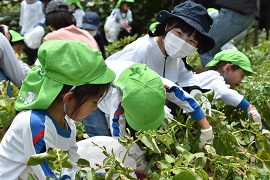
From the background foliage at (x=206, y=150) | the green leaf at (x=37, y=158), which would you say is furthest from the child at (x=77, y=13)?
the green leaf at (x=37, y=158)

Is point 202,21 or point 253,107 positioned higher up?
point 202,21

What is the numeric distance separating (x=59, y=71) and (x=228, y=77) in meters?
2.14

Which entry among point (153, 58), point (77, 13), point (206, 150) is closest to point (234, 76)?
point (153, 58)

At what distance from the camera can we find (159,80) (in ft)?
9.07

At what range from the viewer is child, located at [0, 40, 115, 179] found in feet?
7.35

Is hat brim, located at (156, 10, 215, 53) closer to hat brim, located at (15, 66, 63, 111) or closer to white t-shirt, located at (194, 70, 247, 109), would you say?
white t-shirt, located at (194, 70, 247, 109)

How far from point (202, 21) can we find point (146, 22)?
718 centimetres

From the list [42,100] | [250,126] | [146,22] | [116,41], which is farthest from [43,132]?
[146,22]

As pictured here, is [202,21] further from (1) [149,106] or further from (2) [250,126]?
(1) [149,106]

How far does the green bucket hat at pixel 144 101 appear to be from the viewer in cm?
266

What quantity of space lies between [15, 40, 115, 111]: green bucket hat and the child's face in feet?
6.50

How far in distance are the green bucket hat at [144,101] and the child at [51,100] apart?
1.08 ft

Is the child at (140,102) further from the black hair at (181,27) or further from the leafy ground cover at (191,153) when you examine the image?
the black hair at (181,27)

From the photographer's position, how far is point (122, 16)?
8.61 meters
